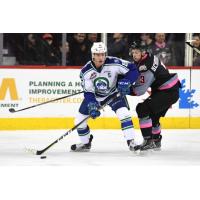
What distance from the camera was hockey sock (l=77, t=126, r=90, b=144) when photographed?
19.2 ft

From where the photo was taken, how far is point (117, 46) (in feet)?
26.9

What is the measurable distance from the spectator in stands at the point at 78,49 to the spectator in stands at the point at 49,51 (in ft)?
0.65

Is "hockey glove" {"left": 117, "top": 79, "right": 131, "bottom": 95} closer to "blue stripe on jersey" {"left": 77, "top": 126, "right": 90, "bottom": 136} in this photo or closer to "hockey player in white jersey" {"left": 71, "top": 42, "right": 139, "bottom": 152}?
"hockey player in white jersey" {"left": 71, "top": 42, "right": 139, "bottom": 152}

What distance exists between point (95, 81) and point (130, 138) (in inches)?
22.8

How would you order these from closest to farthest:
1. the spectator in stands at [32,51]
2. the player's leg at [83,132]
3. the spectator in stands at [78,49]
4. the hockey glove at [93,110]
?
the hockey glove at [93,110] < the player's leg at [83,132] < the spectator in stands at [32,51] < the spectator in stands at [78,49]

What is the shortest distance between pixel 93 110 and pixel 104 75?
0.34 m

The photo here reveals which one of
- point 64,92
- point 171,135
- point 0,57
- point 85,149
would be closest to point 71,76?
point 64,92

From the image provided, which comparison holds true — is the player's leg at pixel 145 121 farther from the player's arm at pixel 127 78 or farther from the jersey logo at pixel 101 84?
the jersey logo at pixel 101 84

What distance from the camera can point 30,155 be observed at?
18.5 ft

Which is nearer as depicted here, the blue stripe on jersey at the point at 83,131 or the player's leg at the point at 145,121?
the player's leg at the point at 145,121

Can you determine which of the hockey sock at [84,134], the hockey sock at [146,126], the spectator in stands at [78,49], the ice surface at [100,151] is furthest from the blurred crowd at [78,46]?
the hockey sock at [146,126]

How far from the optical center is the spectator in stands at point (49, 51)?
8078 mm

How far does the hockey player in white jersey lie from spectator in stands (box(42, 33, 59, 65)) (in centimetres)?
239

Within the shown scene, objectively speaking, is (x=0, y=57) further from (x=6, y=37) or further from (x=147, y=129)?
(x=147, y=129)
